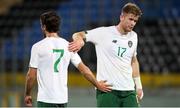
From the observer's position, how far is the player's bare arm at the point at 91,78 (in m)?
4.34

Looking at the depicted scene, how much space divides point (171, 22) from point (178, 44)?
0.61 meters

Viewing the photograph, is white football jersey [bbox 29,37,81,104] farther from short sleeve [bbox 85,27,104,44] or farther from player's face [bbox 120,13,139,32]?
A: player's face [bbox 120,13,139,32]

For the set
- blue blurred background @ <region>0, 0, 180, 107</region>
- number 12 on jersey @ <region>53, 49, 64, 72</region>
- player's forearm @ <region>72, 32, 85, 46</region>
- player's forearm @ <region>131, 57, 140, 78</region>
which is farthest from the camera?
blue blurred background @ <region>0, 0, 180, 107</region>

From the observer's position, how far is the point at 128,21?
14.9 ft

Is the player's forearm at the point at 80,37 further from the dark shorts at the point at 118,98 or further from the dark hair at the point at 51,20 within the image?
the dark shorts at the point at 118,98

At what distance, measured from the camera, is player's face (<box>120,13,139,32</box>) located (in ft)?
14.9

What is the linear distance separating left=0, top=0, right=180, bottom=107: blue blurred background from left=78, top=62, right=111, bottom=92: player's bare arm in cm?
280

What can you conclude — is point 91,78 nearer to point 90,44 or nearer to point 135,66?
point 135,66

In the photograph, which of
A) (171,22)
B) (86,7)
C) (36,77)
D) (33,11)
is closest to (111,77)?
(36,77)

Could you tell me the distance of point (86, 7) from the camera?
1090 centimetres

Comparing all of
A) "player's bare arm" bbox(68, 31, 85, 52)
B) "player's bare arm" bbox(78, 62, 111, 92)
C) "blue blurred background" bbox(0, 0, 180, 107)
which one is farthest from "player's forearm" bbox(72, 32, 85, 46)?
"blue blurred background" bbox(0, 0, 180, 107)

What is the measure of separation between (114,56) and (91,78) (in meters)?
0.37

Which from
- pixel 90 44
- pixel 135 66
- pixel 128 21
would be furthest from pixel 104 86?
pixel 90 44

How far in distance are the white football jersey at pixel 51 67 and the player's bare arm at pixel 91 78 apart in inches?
8.9
